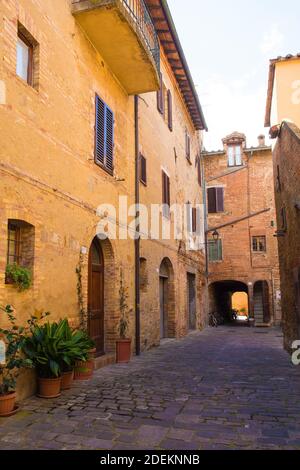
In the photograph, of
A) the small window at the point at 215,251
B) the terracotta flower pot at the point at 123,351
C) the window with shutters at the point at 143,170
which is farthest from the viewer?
the small window at the point at 215,251

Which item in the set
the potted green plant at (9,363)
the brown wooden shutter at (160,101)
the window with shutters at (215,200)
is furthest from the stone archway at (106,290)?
the window with shutters at (215,200)

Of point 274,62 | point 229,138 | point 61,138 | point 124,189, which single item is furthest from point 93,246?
point 229,138

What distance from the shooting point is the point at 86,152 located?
8000 mm

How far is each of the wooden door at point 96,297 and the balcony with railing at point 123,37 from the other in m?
4.14

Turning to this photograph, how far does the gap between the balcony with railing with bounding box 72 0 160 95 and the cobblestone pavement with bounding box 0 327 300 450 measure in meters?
6.73

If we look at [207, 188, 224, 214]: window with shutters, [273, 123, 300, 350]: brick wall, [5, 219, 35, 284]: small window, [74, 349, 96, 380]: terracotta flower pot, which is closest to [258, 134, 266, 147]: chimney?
[207, 188, 224, 214]: window with shutters

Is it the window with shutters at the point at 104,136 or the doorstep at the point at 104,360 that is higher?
the window with shutters at the point at 104,136

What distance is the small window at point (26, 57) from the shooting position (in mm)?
6266

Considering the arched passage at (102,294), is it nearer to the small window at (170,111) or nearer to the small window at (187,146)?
the small window at (170,111)

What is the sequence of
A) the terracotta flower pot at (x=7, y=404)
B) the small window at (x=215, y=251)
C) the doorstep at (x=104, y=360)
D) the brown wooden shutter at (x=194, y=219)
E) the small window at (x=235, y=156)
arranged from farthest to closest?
the small window at (x=235, y=156) → the small window at (x=215, y=251) → the brown wooden shutter at (x=194, y=219) → the doorstep at (x=104, y=360) → the terracotta flower pot at (x=7, y=404)

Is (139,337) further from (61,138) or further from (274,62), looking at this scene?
(274,62)

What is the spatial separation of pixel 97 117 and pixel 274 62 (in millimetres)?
5133

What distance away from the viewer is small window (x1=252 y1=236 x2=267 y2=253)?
72.6ft

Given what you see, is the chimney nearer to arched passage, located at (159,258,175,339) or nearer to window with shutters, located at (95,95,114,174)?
arched passage, located at (159,258,175,339)
